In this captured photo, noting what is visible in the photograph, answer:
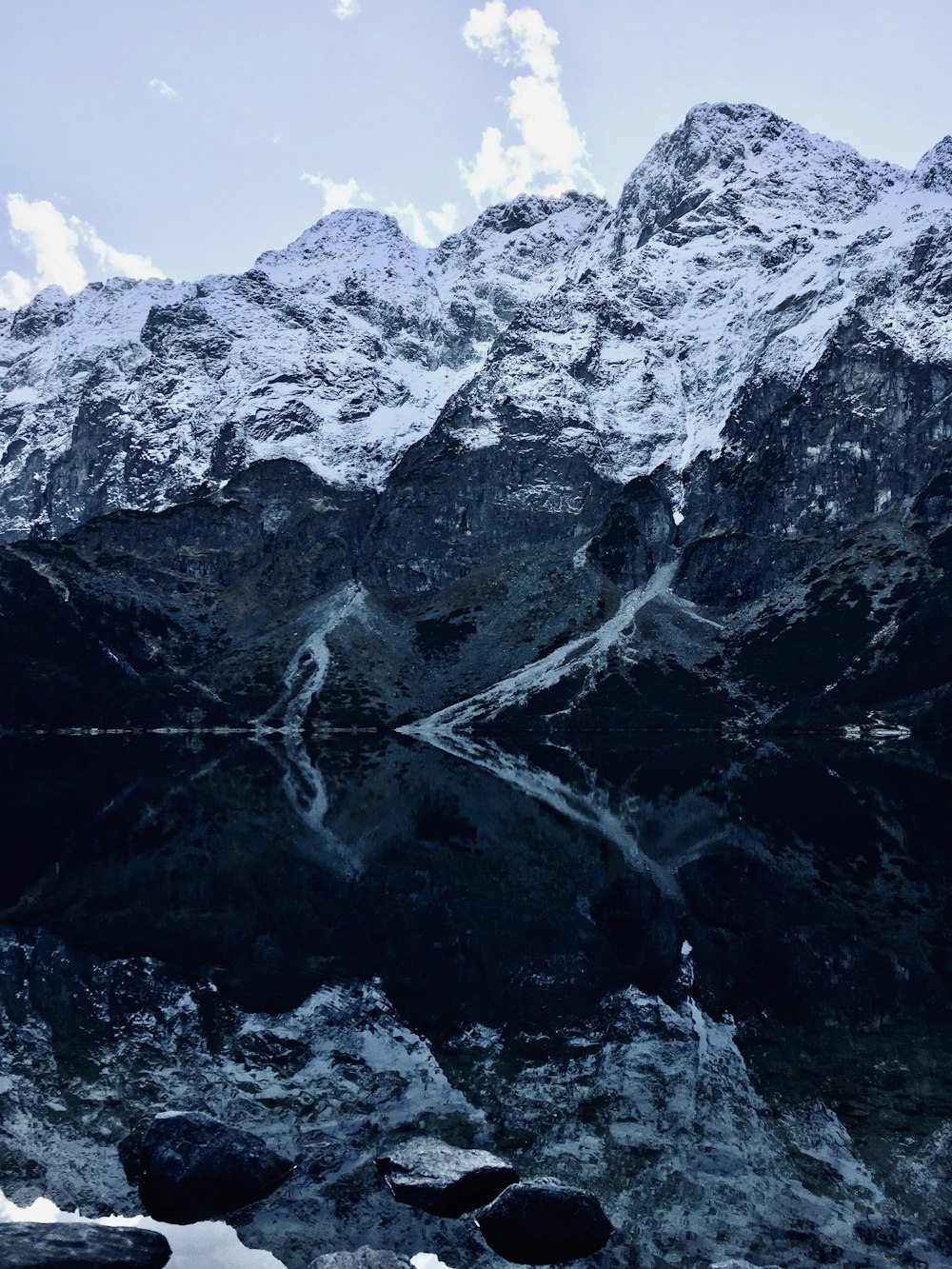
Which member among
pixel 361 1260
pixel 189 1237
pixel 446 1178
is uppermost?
pixel 446 1178

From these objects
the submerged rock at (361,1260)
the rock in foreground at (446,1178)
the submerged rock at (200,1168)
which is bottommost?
the submerged rock at (200,1168)

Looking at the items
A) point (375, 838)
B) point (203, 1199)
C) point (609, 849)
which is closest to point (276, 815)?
point (375, 838)

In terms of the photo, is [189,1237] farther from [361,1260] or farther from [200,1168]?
[361,1260]

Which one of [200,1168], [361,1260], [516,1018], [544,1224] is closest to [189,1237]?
[200,1168]

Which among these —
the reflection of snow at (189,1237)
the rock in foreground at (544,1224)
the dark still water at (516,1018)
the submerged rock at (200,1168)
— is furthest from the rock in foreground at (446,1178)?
the reflection of snow at (189,1237)

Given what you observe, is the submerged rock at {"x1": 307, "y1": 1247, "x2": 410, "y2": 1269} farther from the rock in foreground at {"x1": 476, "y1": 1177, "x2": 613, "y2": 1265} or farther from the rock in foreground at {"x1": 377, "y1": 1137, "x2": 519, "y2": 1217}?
the rock in foreground at {"x1": 377, "y1": 1137, "x2": 519, "y2": 1217}

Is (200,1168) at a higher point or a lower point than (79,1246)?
higher

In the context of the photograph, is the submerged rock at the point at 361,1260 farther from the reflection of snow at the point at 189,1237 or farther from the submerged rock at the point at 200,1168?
the submerged rock at the point at 200,1168
